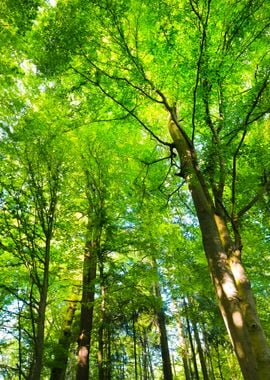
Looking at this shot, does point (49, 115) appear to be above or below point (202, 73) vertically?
above

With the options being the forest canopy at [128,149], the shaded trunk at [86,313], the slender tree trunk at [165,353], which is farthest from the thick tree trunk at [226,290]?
the slender tree trunk at [165,353]

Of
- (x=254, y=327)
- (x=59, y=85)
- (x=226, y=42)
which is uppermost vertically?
(x=59, y=85)

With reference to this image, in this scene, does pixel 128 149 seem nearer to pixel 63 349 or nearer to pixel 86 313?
pixel 86 313

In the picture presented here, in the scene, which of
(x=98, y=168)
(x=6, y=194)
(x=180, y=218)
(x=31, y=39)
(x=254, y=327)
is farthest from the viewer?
(x=180, y=218)

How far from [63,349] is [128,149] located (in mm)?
5933

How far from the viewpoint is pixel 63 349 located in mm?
8836

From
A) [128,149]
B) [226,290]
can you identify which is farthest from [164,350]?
[226,290]

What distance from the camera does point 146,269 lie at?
28.0 ft

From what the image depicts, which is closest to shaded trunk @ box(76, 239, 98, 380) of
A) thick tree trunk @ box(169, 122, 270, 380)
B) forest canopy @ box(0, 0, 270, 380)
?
forest canopy @ box(0, 0, 270, 380)

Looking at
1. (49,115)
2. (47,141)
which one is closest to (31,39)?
(49,115)

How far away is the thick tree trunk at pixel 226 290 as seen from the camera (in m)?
4.12

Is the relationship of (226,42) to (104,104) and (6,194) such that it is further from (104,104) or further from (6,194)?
(6,194)

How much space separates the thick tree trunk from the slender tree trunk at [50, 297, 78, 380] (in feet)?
13.3

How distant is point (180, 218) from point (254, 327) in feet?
20.3
